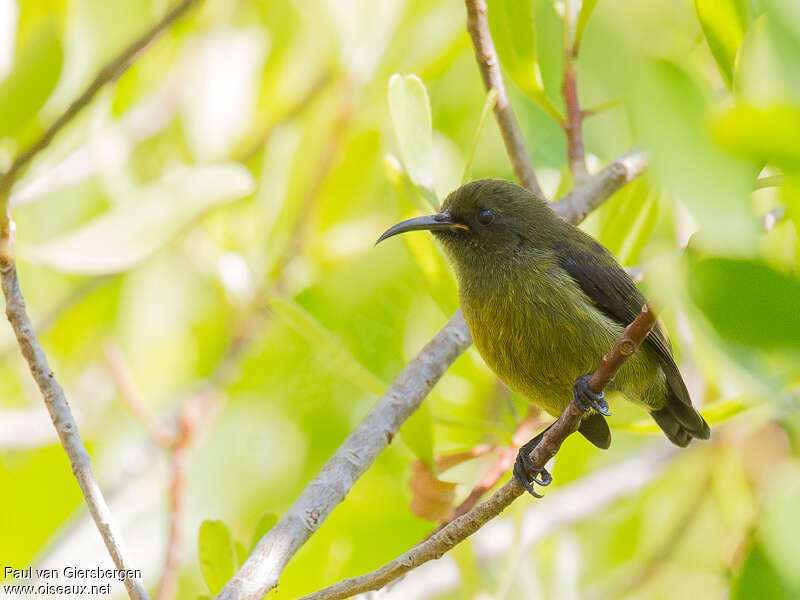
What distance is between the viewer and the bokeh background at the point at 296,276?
304 centimetres

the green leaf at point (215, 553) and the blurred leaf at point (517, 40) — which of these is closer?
the green leaf at point (215, 553)

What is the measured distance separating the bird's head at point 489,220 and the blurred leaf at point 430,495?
35.7 inches

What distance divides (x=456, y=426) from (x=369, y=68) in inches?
60.6

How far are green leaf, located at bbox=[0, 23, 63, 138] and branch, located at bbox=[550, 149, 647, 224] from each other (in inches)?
67.5

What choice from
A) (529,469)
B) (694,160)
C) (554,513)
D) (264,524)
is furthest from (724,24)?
(554,513)

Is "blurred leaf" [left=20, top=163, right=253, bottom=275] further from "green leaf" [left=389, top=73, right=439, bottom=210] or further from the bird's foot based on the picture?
Result: the bird's foot

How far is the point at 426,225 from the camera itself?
3439 millimetres

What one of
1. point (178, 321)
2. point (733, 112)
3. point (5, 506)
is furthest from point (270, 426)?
point (733, 112)

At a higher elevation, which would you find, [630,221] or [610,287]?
[630,221]

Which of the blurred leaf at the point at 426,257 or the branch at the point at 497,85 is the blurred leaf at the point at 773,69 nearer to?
the branch at the point at 497,85

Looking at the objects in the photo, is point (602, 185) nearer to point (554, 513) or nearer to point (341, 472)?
point (341, 472)

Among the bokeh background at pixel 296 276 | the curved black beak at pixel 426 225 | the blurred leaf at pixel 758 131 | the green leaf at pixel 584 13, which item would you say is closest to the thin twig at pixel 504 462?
the bokeh background at pixel 296 276

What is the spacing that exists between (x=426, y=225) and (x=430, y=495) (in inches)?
39.0

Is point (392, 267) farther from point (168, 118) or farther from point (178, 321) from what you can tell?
point (168, 118)
